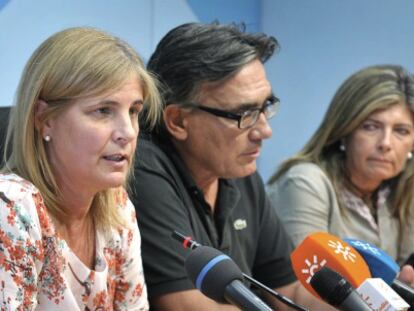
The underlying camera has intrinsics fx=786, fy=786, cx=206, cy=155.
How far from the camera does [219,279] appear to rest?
1.15m

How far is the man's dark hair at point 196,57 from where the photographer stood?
1974 mm

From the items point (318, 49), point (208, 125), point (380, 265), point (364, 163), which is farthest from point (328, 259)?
point (318, 49)

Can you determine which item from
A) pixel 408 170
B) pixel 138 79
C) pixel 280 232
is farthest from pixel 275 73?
pixel 138 79

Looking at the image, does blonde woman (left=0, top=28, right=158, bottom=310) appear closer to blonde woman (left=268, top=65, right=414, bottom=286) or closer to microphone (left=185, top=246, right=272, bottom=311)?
microphone (left=185, top=246, right=272, bottom=311)

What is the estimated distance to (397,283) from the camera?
4.94ft

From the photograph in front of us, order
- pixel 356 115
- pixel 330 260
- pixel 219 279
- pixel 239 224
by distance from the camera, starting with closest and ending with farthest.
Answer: pixel 219 279
pixel 330 260
pixel 239 224
pixel 356 115

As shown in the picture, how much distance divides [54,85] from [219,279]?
533 millimetres

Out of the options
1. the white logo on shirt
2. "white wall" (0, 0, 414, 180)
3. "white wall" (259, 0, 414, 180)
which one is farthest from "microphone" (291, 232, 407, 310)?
"white wall" (259, 0, 414, 180)

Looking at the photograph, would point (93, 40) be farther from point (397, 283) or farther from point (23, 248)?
point (397, 283)

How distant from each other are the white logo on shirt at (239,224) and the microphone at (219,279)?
0.89 meters

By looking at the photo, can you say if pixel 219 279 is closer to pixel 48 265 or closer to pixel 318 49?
pixel 48 265

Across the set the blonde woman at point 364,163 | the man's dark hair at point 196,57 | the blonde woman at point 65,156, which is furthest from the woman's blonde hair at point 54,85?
the blonde woman at point 364,163

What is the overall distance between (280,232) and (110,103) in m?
0.88

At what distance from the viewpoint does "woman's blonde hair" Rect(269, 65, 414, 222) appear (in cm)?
255
